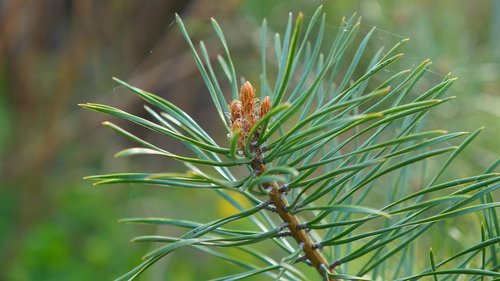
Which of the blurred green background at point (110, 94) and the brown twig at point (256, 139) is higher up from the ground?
the blurred green background at point (110, 94)

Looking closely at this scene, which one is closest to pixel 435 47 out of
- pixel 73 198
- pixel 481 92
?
pixel 481 92

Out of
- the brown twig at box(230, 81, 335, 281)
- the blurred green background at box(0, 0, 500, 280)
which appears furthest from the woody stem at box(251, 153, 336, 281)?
the blurred green background at box(0, 0, 500, 280)

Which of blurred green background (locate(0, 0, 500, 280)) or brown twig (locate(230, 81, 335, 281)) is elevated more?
blurred green background (locate(0, 0, 500, 280))

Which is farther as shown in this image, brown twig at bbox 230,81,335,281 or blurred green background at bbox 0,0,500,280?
blurred green background at bbox 0,0,500,280

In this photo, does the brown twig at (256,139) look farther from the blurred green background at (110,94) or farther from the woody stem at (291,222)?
the blurred green background at (110,94)

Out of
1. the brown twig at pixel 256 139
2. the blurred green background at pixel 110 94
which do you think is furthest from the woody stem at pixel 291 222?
the blurred green background at pixel 110 94

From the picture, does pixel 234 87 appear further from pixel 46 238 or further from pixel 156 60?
pixel 156 60

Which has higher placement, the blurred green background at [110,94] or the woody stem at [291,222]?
the blurred green background at [110,94]

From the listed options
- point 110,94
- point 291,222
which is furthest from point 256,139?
point 110,94

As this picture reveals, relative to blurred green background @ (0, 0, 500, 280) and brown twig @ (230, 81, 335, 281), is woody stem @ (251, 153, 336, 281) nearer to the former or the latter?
brown twig @ (230, 81, 335, 281)

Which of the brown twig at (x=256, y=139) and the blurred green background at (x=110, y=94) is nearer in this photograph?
the brown twig at (x=256, y=139)
